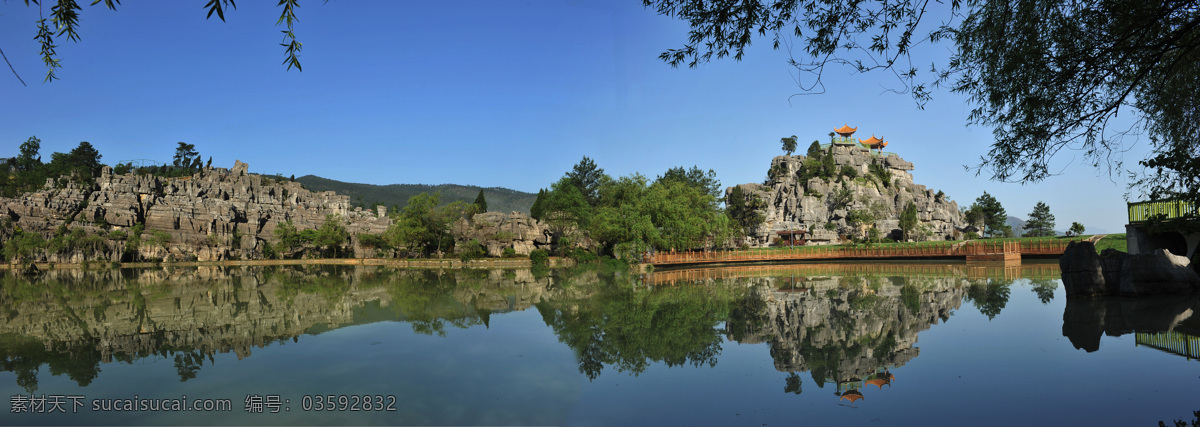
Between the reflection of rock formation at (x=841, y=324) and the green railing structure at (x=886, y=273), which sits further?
the green railing structure at (x=886, y=273)

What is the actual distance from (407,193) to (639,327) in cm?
15818

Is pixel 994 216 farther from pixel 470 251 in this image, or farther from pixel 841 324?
pixel 841 324

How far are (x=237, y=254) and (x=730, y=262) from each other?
46.5 metres

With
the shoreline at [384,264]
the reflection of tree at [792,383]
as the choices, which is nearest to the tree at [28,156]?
the shoreline at [384,264]

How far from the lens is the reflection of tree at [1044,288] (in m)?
14.6

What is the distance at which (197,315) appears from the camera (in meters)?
13.8

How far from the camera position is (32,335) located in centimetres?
1106

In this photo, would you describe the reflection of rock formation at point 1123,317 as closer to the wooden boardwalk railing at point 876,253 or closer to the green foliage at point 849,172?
the wooden boardwalk railing at point 876,253

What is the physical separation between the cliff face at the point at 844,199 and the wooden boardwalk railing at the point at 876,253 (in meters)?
27.4

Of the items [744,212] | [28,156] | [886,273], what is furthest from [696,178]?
[28,156]

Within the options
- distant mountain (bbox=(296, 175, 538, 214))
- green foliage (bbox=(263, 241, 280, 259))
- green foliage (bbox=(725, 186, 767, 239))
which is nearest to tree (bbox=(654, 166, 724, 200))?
green foliage (bbox=(725, 186, 767, 239))

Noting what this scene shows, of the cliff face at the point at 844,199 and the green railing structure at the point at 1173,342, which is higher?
the cliff face at the point at 844,199

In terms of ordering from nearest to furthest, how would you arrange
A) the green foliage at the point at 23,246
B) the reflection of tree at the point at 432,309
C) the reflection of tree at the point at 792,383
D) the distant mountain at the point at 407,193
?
the reflection of tree at the point at 792,383 < the reflection of tree at the point at 432,309 < the green foliage at the point at 23,246 < the distant mountain at the point at 407,193

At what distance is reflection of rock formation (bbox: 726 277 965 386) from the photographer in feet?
24.7
